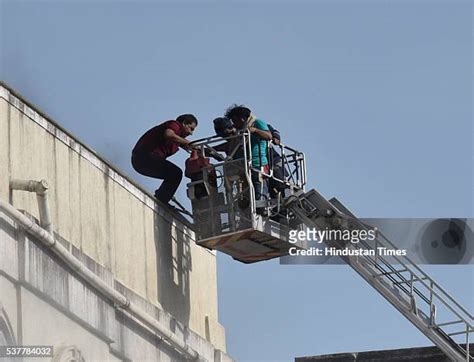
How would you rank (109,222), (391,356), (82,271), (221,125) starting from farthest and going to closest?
(391,356)
(221,125)
(109,222)
(82,271)

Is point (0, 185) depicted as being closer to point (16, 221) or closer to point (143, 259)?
point (16, 221)

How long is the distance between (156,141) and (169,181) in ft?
2.46

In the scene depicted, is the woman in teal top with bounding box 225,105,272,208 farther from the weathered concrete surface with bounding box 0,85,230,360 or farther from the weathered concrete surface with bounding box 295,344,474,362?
the weathered concrete surface with bounding box 295,344,474,362

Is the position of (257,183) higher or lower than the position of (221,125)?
lower

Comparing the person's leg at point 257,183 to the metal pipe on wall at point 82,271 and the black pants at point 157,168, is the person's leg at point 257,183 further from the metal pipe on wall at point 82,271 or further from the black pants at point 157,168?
the metal pipe on wall at point 82,271

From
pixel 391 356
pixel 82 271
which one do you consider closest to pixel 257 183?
pixel 82 271

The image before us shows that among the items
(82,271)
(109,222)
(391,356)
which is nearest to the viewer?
(82,271)

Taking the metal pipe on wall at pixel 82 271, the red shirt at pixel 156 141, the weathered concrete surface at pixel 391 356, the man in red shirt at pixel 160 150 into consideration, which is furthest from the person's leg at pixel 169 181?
the weathered concrete surface at pixel 391 356

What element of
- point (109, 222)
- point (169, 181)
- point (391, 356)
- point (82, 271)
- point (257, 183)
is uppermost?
point (169, 181)

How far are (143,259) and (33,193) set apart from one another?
375 centimetres

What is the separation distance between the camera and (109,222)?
2780 centimetres

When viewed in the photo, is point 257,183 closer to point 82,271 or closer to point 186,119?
point 186,119

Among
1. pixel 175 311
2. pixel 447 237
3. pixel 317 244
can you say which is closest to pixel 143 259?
pixel 175 311

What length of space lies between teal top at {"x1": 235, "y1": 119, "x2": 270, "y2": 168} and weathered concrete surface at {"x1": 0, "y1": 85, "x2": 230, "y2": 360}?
1.90 meters
